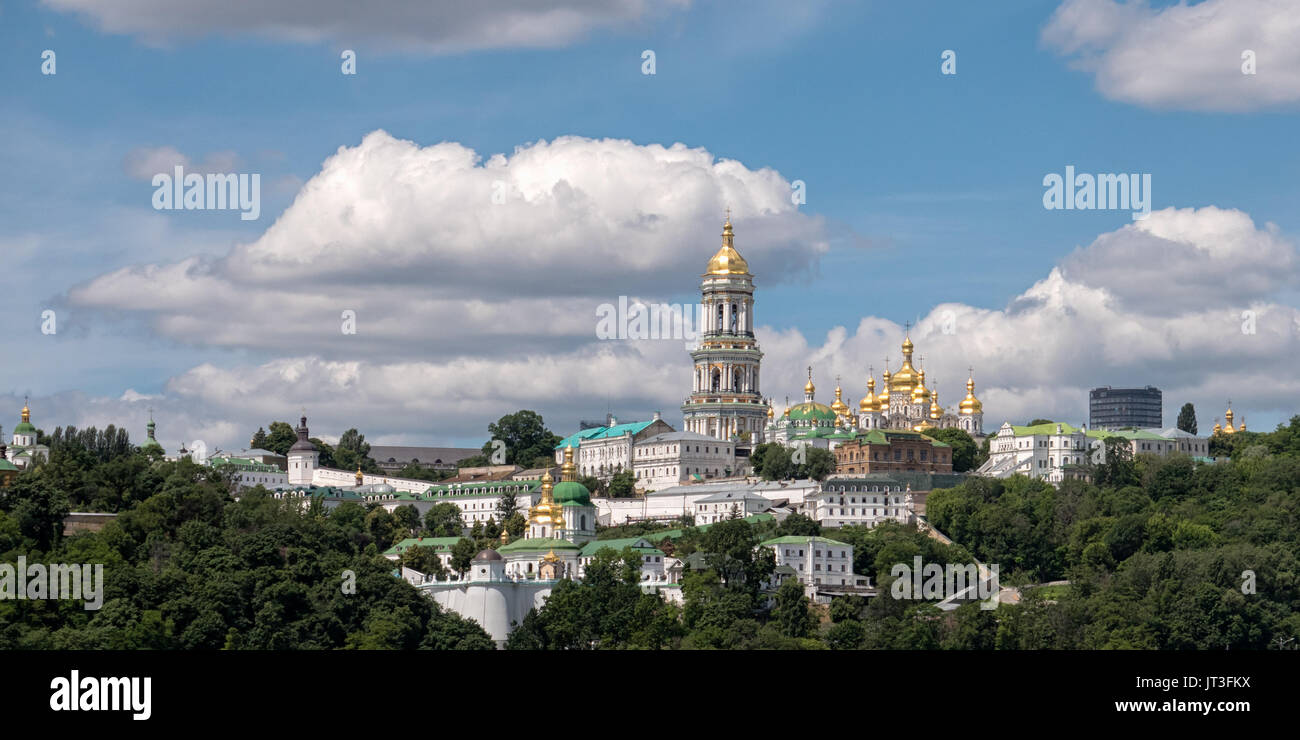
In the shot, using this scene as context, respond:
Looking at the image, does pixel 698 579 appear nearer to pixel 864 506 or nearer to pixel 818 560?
pixel 818 560

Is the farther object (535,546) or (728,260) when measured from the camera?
(728,260)

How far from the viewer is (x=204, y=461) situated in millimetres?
152875

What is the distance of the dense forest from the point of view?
298ft

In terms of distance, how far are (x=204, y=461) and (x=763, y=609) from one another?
6097 cm

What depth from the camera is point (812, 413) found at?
498 feet

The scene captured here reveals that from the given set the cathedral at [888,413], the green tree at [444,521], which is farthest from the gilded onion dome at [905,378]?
the green tree at [444,521]

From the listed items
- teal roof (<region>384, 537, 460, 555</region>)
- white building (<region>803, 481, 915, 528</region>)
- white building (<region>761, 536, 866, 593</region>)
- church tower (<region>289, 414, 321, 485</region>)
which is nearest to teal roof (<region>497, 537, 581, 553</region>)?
teal roof (<region>384, 537, 460, 555</region>)

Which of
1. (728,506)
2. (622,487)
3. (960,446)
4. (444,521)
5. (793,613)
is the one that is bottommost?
(793,613)

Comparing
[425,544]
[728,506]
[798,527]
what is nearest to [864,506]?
[728,506]

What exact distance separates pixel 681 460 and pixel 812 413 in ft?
48.5

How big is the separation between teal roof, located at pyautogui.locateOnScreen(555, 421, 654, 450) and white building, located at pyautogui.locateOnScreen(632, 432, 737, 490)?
13.7 ft

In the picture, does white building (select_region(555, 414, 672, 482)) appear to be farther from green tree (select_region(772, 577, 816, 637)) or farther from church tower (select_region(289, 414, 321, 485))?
green tree (select_region(772, 577, 816, 637))
